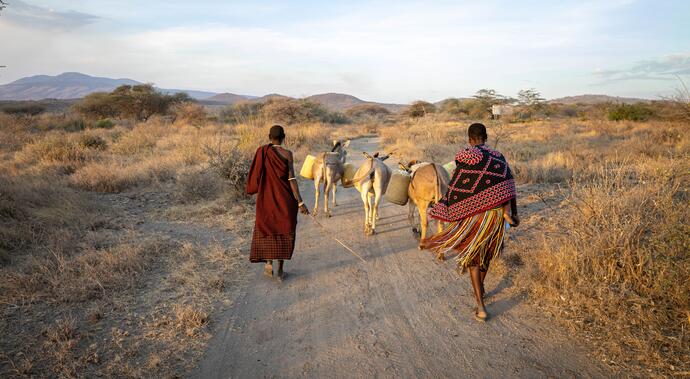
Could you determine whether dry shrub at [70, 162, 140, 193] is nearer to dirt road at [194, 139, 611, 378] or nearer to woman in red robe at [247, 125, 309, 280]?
dirt road at [194, 139, 611, 378]

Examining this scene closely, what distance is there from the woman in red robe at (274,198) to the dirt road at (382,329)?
50cm

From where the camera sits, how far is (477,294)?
397cm

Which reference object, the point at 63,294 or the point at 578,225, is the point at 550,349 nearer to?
the point at 578,225

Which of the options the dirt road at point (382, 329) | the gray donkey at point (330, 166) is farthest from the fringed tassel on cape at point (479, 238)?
the gray donkey at point (330, 166)

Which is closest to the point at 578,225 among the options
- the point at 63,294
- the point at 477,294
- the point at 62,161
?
the point at 477,294

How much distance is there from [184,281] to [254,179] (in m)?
1.55

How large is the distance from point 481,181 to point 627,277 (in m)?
1.95

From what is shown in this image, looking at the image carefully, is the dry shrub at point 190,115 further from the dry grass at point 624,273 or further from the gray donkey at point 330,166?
the dry grass at point 624,273

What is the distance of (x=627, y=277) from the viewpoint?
3.95 metres

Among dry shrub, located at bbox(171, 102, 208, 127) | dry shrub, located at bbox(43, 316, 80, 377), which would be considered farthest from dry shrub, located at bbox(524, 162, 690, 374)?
dry shrub, located at bbox(171, 102, 208, 127)

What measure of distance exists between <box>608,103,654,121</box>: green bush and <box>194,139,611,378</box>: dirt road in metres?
25.8

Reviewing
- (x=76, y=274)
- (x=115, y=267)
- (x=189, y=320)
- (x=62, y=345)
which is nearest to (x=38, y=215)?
Answer: (x=76, y=274)

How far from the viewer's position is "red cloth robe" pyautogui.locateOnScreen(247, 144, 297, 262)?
183 inches

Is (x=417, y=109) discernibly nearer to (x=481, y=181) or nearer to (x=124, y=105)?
(x=124, y=105)
